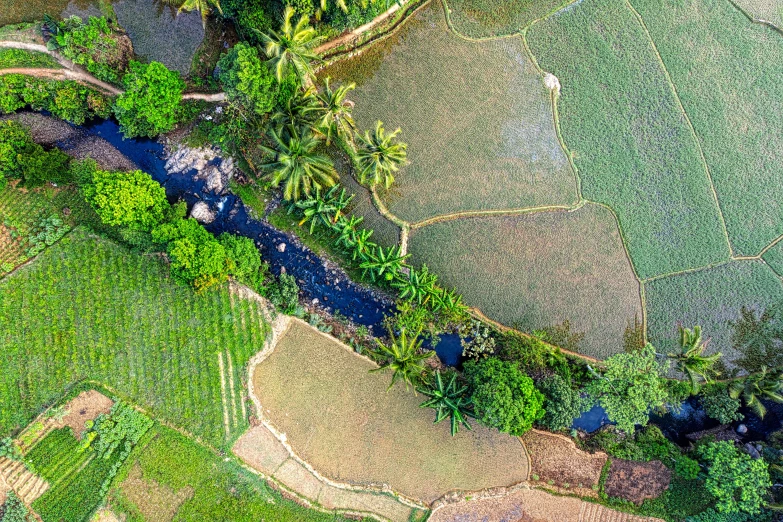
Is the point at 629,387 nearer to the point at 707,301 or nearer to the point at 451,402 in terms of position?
the point at 707,301

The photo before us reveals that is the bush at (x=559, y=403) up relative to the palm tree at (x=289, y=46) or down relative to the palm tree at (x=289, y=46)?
down

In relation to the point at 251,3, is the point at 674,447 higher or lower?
lower

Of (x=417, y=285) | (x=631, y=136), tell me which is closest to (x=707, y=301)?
(x=631, y=136)

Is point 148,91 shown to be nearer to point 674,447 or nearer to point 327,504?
point 327,504

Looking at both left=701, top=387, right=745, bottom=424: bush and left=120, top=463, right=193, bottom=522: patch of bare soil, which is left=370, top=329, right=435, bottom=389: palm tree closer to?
left=120, top=463, right=193, bottom=522: patch of bare soil

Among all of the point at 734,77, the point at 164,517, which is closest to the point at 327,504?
the point at 164,517

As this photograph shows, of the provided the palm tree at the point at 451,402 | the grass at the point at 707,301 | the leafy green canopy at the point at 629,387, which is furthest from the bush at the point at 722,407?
the palm tree at the point at 451,402

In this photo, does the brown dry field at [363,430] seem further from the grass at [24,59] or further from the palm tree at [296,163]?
the grass at [24,59]
